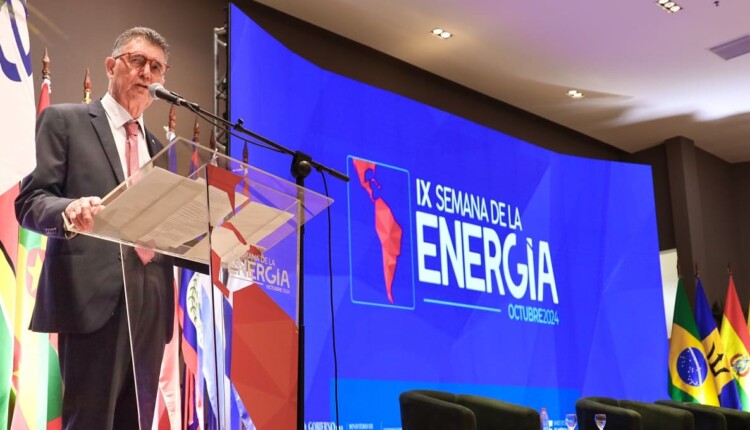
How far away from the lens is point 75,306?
1979mm

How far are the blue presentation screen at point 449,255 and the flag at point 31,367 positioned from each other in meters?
1.22

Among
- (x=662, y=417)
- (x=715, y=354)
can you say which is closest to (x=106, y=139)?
(x=662, y=417)

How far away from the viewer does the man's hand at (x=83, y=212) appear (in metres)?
1.84

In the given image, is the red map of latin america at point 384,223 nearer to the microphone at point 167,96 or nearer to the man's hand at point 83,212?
the microphone at point 167,96

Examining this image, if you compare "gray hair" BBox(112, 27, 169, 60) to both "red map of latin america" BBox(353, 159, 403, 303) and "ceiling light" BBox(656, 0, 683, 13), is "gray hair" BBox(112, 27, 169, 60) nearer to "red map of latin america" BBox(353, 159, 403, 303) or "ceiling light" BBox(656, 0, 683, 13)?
"red map of latin america" BBox(353, 159, 403, 303)

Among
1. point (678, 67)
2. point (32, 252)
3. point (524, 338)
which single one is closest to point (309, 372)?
point (32, 252)

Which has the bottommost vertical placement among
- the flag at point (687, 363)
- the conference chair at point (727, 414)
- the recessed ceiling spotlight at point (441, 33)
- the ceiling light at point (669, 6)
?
the conference chair at point (727, 414)

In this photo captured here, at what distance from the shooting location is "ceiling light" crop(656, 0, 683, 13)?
5.96m

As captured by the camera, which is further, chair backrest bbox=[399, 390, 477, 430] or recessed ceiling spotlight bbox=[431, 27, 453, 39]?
recessed ceiling spotlight bbox=[431, 27, 453, 39]

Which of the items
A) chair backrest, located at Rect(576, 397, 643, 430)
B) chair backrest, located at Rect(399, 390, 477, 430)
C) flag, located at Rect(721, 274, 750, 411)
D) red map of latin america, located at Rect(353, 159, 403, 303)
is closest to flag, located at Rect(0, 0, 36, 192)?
chair backrest, located at Rect(399, 390, 477, 430)

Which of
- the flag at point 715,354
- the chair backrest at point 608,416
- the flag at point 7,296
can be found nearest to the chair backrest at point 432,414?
the chair backrest at point 608,416

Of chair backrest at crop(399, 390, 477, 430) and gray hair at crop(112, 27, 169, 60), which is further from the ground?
gray hair at crop(112, 27, 169, 60)

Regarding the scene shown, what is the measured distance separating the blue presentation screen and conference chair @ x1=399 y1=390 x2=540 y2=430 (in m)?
0.92

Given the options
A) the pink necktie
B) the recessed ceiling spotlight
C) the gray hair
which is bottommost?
the pink necktie
